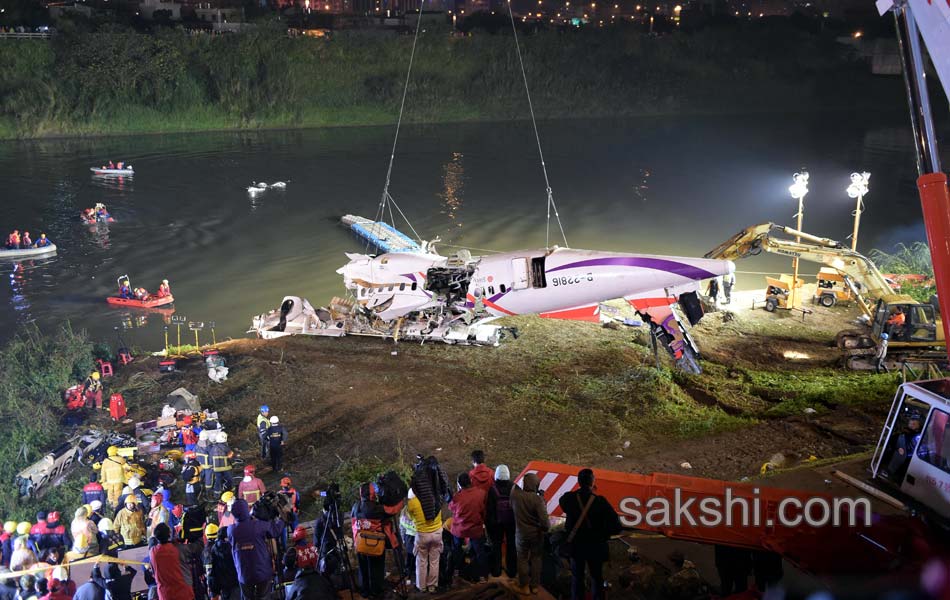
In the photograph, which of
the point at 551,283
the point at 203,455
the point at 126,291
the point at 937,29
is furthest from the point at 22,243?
the point at 937,29

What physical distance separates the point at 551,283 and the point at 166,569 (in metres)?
12.8

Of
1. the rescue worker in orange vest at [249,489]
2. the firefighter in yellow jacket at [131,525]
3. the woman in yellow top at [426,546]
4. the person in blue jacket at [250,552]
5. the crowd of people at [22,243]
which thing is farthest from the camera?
the crowd of people at [22,243]

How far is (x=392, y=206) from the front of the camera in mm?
52031

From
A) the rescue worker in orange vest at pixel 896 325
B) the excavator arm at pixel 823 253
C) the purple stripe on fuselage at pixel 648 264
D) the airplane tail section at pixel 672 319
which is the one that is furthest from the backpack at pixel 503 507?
the excavator arm at pixel 823 253

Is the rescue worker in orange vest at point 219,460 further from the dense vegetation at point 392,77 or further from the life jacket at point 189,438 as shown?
the dense vegetation at point 392,77

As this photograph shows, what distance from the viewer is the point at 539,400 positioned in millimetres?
20000

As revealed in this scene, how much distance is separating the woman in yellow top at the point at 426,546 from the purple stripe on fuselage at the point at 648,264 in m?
10.9

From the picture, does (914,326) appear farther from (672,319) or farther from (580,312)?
(580,312)

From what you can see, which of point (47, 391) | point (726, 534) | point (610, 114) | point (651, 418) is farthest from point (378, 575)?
point (610, 114)

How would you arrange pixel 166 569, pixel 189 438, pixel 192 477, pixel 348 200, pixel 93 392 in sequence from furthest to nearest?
1. pixel 348 200
2. pixel 93 392
3. pixel 189 438
4. pixel 192 477
5. pixel 166 569

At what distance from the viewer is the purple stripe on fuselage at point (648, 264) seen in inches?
741

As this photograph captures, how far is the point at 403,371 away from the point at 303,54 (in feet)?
239

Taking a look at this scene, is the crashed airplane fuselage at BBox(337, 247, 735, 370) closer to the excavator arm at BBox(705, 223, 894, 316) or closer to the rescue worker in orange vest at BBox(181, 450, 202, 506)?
→ the excavator arm at BBox(705, 223, 894, 316)

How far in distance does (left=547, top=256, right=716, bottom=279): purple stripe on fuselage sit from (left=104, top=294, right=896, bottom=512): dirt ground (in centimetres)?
313
